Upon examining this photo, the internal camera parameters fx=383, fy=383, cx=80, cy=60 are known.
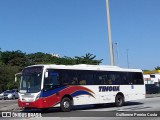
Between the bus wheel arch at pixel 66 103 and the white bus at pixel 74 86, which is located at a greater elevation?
the white bus at pixel 74 86

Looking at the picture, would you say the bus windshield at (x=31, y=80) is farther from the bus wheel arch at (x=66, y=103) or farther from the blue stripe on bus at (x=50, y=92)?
the bus wheel arch at (x=66, y=103)

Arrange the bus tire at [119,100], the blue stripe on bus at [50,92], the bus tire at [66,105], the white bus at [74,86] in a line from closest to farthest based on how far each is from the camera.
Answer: the blue stripe on bus at [50,92] → the white bus at [74,86] → the bus tire at [66,105] → the bus tire at [119,100]

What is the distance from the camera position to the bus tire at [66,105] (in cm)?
2320

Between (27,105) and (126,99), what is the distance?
860 cm

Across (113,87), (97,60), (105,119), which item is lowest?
(105,119)

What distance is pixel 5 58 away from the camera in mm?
102750

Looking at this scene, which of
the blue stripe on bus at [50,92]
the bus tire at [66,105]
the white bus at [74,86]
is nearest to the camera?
the blue stripe on bus at [50,92]

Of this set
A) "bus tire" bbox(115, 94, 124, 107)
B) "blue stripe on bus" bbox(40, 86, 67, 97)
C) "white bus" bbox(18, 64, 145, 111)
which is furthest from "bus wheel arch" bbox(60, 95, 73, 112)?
"bus tire" bbox(115, 94, 124, 107)

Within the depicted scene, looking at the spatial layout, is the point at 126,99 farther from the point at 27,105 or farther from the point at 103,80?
the point at 27,105

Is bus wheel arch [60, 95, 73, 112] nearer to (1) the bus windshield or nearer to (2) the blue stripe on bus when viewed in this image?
(2) the blue stripe on bus

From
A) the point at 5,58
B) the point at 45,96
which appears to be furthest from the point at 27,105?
the point at 5,58

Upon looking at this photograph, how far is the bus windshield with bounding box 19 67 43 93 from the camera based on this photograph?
2249 centimetres

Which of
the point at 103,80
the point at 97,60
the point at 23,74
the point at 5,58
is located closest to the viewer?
the point at 23,74

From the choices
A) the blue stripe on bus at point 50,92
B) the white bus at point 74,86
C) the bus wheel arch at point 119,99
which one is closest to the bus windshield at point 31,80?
the white bus at point 74,86
